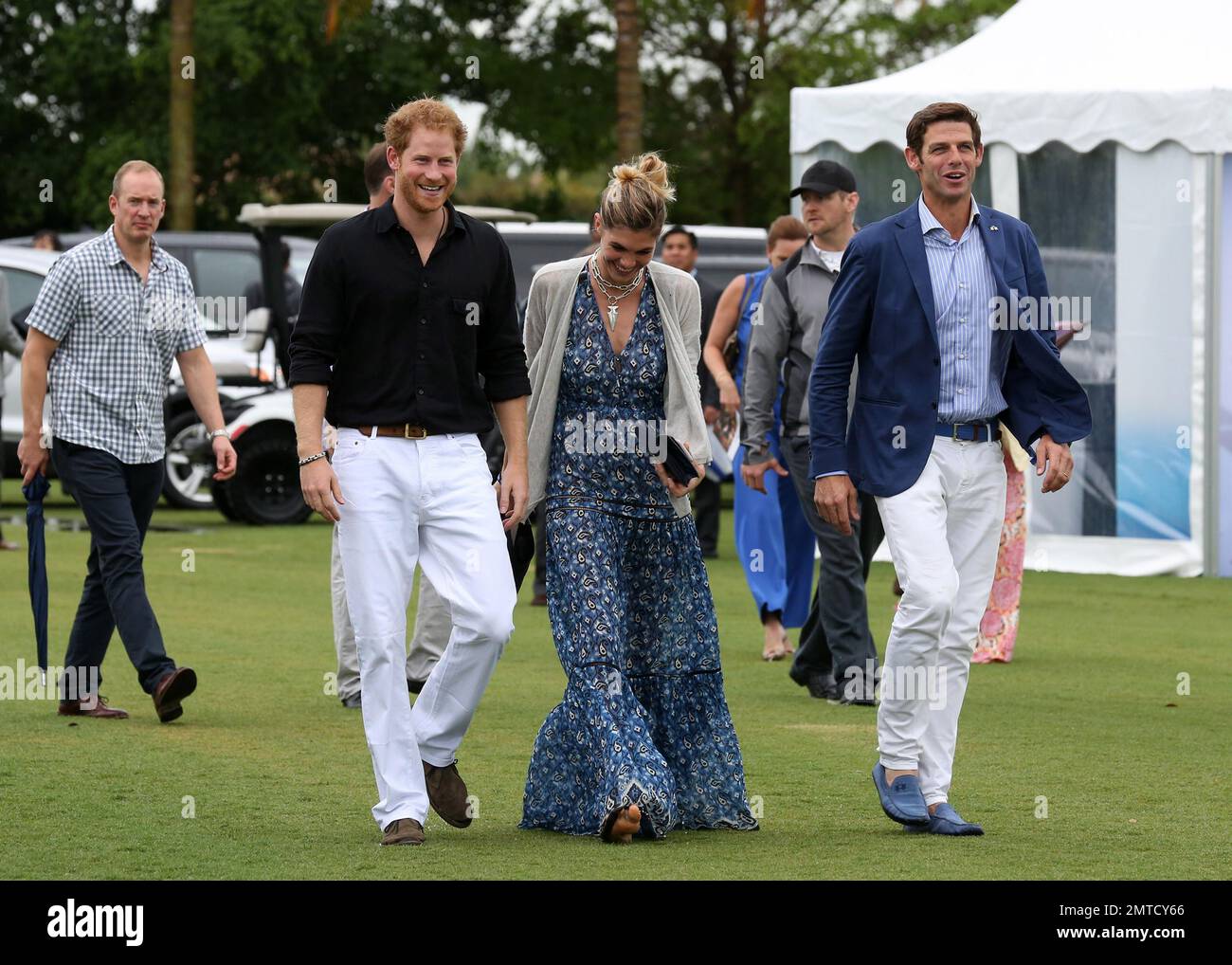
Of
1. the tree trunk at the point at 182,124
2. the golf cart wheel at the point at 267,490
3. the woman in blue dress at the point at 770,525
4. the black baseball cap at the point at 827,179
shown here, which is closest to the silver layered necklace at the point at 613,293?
the black baseball cap at the point at 827,179

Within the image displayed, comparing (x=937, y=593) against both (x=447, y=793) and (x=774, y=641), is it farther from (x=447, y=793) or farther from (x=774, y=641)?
(x=774, y=641)

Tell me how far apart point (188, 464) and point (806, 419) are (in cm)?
1091

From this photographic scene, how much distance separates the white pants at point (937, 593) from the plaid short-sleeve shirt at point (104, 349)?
3.26 m

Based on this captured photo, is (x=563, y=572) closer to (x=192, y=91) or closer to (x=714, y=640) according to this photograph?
(x=714, y=640)

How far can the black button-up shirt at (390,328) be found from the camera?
6.03 metres

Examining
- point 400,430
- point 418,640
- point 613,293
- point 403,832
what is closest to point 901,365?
point 613,293

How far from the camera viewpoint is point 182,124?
3041 cm

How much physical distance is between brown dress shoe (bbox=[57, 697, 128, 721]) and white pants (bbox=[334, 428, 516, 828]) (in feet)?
9.39

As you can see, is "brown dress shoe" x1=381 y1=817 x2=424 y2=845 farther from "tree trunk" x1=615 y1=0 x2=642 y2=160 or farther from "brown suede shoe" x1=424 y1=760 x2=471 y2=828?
"tree trunk" x1=615 y1=0 x2=642 y2=160

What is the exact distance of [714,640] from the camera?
6641 mm

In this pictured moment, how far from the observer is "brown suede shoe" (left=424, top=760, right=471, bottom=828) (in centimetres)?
629

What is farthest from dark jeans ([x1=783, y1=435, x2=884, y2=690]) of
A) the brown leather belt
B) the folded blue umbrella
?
the brown leather belt

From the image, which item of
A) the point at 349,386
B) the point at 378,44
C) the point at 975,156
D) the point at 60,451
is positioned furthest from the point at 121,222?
the point at 378,44

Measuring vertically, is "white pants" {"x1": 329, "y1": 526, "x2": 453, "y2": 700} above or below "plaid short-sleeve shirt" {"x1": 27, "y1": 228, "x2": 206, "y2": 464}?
below
